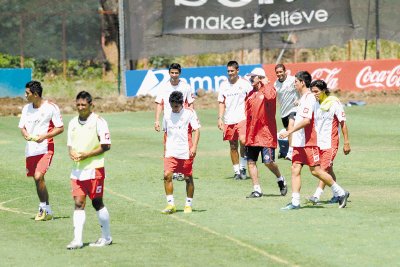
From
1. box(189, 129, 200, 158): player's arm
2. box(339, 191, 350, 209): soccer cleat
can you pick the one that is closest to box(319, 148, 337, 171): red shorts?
box(339, 191, 350, 209): soccer cleat

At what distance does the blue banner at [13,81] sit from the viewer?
38781 millimetres

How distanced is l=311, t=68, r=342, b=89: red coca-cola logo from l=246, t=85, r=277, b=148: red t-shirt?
21.0 m

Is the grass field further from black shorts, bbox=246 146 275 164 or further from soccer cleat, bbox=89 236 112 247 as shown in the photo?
black shorts, bbox=246 146 275 164

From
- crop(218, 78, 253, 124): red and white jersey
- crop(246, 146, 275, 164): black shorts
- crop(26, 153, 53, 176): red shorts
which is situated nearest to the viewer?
crop(26, 153, 53, 176): red shorts

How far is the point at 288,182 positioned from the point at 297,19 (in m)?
20.8

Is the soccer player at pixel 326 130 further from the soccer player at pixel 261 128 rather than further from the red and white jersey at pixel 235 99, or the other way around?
the red and white jersey at pixel 235 99

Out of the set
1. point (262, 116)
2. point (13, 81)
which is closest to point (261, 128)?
point (262, 116)

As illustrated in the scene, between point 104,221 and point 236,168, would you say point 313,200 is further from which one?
point 104,221

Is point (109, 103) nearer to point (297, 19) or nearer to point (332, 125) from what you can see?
point (297, 19)

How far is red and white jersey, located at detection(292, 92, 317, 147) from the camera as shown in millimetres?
17188

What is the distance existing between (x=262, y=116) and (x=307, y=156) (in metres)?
2.35

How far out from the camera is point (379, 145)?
27359mm

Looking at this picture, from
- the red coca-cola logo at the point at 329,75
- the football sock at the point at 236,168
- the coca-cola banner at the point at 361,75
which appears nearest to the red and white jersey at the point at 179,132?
the football sock at the point at 236,168

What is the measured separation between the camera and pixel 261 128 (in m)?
19.4
